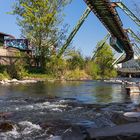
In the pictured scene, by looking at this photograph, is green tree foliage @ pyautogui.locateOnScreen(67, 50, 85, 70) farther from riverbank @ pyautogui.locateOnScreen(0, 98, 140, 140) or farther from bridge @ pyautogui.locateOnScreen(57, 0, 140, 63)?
riverbank @ pyautogui.locateOnScreen(0, 98, 140, 140)

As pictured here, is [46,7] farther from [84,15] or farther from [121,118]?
[121,118]

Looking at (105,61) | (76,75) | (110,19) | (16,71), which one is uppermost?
(110,19)

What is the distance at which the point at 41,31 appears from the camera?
6025 centimetres

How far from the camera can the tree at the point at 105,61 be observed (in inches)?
3475

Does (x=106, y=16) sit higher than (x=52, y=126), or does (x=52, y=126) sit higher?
(x=106, y=16)

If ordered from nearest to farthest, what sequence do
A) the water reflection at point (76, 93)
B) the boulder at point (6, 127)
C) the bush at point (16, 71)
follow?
the boulder at point (6, 127) < the water reflection at point (76, 93) < the bush at point (16, 71)

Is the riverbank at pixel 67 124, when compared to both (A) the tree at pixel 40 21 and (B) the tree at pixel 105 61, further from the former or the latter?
(B) the tree at pixel 105 61

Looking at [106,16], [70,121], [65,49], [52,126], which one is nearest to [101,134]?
[52,126]

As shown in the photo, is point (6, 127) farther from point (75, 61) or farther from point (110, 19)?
point (75, 61)

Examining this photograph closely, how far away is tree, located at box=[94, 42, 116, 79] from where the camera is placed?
8826 cm

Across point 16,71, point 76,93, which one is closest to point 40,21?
point 16,71

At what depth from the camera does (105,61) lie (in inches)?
3767

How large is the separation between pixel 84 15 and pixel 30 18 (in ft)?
76.4

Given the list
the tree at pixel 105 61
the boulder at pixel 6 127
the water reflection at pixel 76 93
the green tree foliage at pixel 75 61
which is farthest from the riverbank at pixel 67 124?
the tree at pixel 105 61
